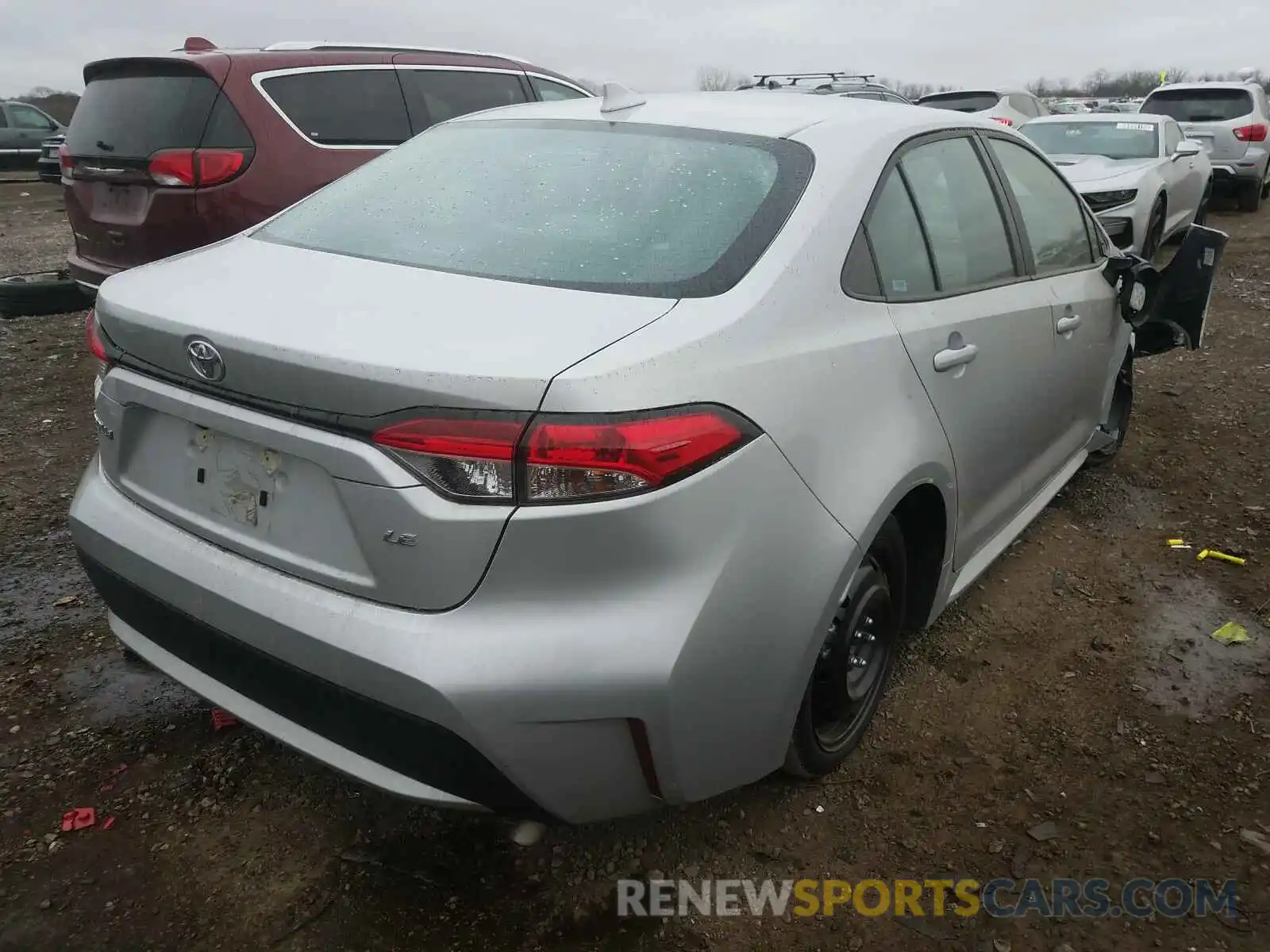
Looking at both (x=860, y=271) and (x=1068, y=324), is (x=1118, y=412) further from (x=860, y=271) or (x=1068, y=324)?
(x=860, y=271)

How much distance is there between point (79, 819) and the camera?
7.34ft

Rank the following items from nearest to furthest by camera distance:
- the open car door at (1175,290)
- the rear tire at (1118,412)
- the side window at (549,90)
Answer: the open car door at (1175,290), the rear tire at (1118,412), the side window at (549,90)

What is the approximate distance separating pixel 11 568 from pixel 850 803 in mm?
2946

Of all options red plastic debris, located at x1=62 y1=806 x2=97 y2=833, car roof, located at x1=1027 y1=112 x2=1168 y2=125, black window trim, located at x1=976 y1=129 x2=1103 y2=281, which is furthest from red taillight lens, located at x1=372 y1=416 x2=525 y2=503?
car roof, located at x1=1027 y1=112 x2=1168 y2=125

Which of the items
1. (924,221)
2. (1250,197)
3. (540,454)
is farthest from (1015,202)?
(1250,197)

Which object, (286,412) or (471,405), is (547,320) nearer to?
(471,405)

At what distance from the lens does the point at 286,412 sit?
5.56ft

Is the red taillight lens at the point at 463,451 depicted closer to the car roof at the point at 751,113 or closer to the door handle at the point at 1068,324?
the car roof at the point at 751,113

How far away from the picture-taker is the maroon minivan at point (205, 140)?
14.6 ft

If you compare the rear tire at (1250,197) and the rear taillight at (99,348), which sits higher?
the rear taillight at (99,348)

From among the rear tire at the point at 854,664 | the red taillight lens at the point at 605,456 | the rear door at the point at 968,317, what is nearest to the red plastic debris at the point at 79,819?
the red taillight lens at the point at 605,456

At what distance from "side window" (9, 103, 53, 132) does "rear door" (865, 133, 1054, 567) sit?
2272cm

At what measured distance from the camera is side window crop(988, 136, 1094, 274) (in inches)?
120

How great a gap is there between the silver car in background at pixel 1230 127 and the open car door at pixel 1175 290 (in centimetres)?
999
